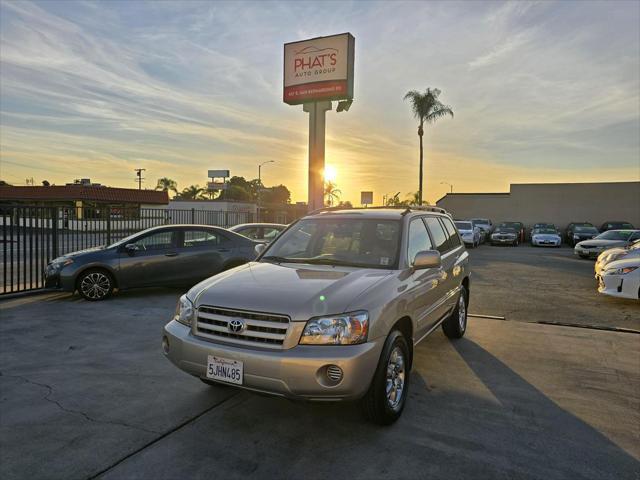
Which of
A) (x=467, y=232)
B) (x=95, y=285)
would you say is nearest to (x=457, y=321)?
(x=95, y=285)

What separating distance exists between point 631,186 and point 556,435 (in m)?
44.5

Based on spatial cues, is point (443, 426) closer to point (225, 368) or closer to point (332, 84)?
point (225, 368)

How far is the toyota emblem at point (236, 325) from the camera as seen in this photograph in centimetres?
315

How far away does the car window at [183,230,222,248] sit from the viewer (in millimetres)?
9141

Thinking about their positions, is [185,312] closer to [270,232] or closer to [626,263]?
[626,263]

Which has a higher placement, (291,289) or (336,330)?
(291,289)

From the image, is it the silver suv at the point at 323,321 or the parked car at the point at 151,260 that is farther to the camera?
the parked car at the point at 151,260

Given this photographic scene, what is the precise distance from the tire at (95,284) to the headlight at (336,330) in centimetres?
655

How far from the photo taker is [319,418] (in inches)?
142

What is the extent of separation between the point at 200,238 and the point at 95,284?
2.19m

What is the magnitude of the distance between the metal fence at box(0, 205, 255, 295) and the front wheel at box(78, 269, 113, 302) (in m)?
1.35

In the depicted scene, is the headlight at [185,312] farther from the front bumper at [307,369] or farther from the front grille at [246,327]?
the front bumper at [307,369]

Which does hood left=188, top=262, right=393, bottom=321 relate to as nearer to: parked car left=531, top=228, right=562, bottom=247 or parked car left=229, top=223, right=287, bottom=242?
parked car left=229, top=223, right=287, bottom=242

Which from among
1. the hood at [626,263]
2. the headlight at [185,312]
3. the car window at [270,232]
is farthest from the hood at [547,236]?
the headlight at [185,312]
